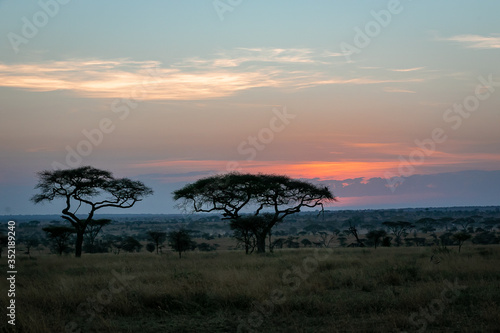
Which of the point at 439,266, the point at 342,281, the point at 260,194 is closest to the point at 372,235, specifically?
the point at 260,194

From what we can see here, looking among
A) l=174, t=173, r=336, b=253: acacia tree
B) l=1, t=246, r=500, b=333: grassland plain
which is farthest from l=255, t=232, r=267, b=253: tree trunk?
l=1, t=246, r=500, b=333: grassland plain

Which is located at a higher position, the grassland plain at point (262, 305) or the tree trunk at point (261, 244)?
the grassland plain at point (262, 305)

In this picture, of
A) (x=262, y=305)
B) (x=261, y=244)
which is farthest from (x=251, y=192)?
(x=262, y=305)

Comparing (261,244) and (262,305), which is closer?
(262,305)

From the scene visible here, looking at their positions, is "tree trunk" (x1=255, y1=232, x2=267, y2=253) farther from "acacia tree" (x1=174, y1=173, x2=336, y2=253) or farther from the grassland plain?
the grassland plain

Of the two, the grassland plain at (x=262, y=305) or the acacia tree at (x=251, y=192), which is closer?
the grassland plain at (x=262, y=305)

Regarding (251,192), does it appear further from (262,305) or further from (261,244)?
(262,305)

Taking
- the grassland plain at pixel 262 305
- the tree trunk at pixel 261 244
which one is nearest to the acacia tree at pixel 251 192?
the tree trunk at pixel 261 244

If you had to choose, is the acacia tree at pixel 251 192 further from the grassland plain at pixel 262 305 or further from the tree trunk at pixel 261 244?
the grassland plain at pixel 262 305

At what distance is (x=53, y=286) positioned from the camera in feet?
45.1

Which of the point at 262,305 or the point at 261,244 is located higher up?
the point at 262,305

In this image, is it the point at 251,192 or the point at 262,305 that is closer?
the point at 262,305

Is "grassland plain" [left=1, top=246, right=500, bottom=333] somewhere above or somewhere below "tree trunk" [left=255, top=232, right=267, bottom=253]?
above

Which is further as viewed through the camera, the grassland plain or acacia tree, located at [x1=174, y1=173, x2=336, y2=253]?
acacia tree, located at [x1=174, y1=173, x2=336, y2=253]
